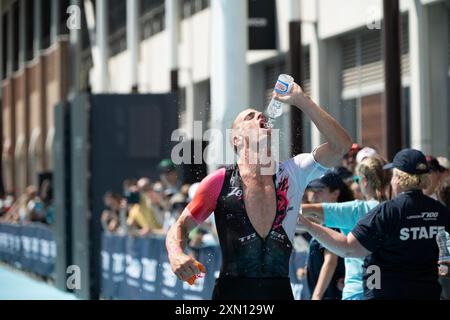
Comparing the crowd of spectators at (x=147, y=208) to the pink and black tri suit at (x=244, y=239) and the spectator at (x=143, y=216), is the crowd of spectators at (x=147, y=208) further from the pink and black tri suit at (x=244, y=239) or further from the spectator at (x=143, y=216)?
the pink and black tri suit at (x=244, y=239)

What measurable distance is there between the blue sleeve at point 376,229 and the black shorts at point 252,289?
90cm

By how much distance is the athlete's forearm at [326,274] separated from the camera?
27.1 ft

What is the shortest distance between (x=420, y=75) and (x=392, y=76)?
4.30 metres

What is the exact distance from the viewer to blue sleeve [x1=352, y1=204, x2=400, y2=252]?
20.2 feet

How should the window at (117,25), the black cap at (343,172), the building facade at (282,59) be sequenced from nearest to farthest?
the black cap at (343,172) < the building facade at (282,59) < the window at (117,25)

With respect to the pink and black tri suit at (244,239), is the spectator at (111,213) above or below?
below

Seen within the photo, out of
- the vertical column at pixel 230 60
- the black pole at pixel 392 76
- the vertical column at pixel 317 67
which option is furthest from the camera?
the vertical column at pixel 317 67

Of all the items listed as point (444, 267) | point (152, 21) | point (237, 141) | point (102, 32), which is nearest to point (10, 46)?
point (102, 32)

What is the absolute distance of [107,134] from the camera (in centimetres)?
1795

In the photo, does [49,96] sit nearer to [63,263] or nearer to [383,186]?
[63,263]

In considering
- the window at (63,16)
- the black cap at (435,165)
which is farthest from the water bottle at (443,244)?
the window at (63,16)

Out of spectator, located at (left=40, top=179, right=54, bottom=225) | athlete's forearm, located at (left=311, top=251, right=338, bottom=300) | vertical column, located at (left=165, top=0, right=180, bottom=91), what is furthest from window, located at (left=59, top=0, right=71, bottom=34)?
athlete's forearm, located at (left=311, top=251, right=338, bottom=300)

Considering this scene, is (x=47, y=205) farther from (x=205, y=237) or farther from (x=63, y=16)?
(x=63, y=16)

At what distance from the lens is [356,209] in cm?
712
